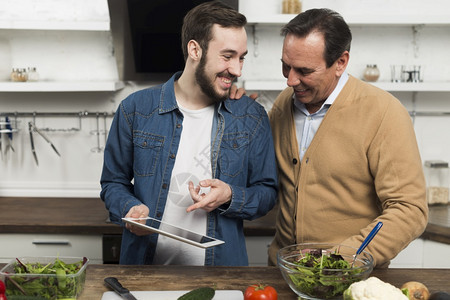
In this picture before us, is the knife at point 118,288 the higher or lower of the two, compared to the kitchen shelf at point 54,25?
lower

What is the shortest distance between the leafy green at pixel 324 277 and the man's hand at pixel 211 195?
422 millimetres

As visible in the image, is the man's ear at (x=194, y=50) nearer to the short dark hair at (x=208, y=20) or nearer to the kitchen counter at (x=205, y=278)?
the short dark hair at (x=208, y=20)

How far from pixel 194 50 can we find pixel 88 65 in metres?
1.67

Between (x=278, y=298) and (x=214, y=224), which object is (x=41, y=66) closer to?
(x=214, y=224)

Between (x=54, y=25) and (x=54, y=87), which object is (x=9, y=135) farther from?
(x=54, y=25)

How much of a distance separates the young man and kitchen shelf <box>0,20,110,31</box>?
1.20m

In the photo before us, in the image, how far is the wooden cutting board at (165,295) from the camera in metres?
1.47

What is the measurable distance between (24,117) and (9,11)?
0.66 m

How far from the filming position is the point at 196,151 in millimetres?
1954

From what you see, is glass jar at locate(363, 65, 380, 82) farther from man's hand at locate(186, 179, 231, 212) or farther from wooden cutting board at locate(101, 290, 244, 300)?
wooden cutting board at locate(101, 290, 244, 300)

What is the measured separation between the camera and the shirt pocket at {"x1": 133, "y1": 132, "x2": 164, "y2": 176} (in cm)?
195

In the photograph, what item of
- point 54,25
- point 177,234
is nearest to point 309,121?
point 177,234

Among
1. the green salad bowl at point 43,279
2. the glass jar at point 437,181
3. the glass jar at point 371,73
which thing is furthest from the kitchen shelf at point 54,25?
the glass jar at point 437,181

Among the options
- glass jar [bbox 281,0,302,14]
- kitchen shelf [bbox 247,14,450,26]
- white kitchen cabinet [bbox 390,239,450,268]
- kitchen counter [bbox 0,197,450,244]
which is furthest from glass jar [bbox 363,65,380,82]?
white kitchen cabinet [bbox 390,239,450,268]
